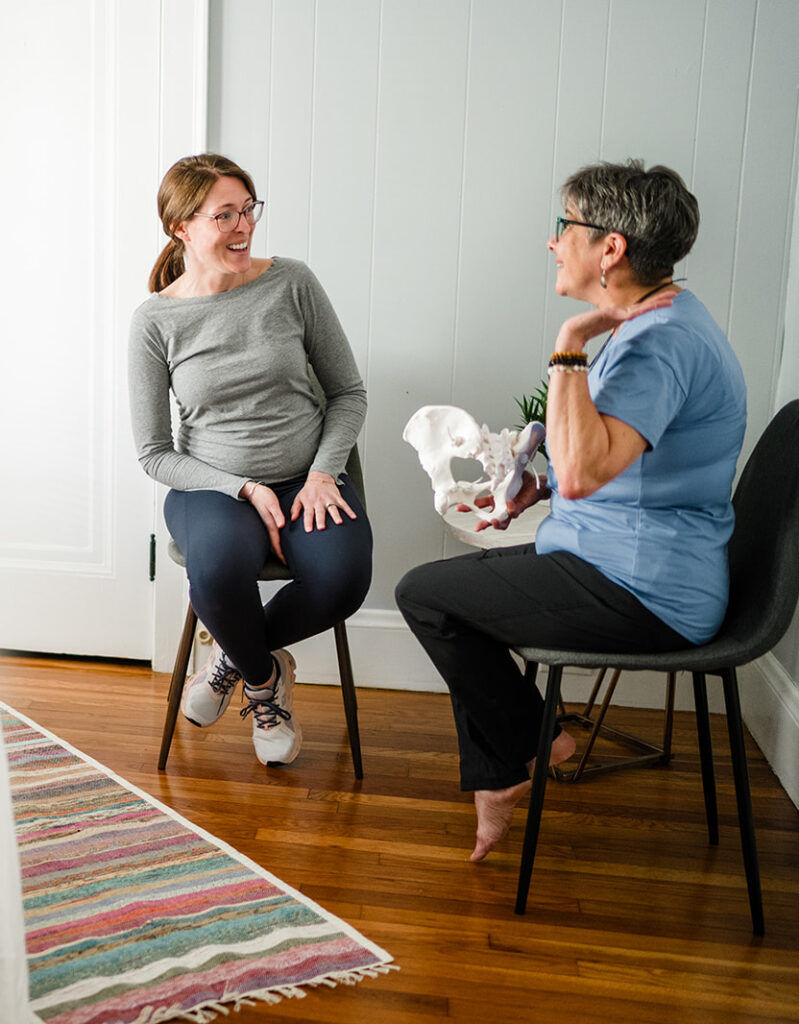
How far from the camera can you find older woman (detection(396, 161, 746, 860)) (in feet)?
4.90

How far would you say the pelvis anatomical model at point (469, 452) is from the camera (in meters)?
1.79

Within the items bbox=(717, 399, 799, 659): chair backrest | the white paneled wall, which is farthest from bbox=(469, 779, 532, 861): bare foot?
the white paneled wall

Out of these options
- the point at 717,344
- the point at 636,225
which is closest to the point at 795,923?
the point at 717,344

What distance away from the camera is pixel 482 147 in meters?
2.51

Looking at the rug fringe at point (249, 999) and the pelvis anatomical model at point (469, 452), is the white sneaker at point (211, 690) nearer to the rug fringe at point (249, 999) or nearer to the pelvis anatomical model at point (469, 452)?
the pelvis anatomical model at point (469, 452)

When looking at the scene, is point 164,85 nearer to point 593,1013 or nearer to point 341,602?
point 341,602

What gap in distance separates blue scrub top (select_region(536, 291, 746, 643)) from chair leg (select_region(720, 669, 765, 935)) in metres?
0.12

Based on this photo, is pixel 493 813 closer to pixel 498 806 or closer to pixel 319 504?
pixel 498 806

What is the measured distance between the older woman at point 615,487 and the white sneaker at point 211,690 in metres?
0.65

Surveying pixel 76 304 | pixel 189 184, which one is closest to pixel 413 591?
pixel 189 184

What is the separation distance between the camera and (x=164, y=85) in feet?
8.36

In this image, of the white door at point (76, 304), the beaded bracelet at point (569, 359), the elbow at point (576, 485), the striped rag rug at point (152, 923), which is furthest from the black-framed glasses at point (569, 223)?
the white door at point (76, 304)

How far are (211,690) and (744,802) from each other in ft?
3.80

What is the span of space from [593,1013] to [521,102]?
2.03m
